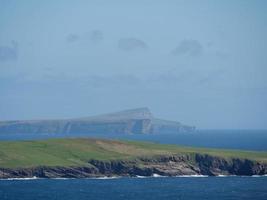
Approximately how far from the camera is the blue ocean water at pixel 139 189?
148 m

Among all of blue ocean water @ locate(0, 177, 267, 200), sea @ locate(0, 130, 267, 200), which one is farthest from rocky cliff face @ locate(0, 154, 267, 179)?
blue ocean water @ locate(0, 177, 267, 200)

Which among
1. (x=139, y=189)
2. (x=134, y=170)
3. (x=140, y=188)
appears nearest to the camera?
(x=139, y=189)

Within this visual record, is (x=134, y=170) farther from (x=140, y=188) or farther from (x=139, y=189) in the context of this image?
(x=139, y=189)

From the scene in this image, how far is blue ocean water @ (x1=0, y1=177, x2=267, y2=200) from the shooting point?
5807 inches

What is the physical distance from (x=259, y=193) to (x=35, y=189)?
41914mm

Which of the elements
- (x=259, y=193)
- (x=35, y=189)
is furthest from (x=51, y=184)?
(x=259, y=193)

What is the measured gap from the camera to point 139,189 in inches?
6309

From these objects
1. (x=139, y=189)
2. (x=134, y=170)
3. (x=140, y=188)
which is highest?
(x=134, y=170)

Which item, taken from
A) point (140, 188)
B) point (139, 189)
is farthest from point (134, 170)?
point (139, 189)

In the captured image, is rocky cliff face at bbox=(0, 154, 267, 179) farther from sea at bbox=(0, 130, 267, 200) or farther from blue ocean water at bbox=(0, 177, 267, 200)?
blue ocean water at bbox=(0, 177, 267, 200)

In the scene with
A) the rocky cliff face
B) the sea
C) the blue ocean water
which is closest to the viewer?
the blue ocean water

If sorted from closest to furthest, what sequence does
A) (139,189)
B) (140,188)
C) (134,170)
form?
(139,189)
(140,188)
(134,170)

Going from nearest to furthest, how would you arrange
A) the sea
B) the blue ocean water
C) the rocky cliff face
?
the blue ocean water
the sea
the rocky cliff face

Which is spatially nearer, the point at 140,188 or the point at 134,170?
the point at 140,188
